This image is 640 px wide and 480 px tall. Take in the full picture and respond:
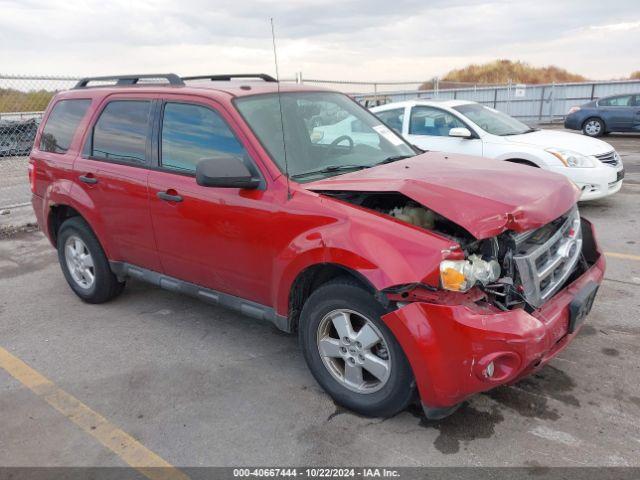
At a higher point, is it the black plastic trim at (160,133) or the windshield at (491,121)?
the black plastic trim at (160,133)

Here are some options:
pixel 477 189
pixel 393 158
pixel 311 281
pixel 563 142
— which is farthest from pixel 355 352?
pixel 563 142

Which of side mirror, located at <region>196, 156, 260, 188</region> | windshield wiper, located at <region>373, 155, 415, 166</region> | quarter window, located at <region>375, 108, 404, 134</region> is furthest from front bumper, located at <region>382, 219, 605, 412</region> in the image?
quarter window, located at <region>375, 108, 404, 134</region>

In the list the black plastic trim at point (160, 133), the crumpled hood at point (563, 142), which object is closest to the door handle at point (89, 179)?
the black plastic trim at point (160, 133)

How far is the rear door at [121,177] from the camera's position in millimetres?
4051

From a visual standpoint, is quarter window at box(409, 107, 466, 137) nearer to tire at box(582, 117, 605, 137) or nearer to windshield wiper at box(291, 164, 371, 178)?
windshield wiper at box(291, 164, 371, 178)

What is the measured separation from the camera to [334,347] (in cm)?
311

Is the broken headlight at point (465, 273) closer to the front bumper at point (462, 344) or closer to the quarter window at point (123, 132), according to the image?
the front bumper at point (462, 344)

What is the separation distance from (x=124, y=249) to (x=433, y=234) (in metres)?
2.74

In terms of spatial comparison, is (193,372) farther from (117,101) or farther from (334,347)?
(117,101)

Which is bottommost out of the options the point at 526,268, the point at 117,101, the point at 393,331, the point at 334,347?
the point at 334,347

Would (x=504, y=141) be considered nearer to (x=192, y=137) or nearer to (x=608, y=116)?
(x=192, y=137)

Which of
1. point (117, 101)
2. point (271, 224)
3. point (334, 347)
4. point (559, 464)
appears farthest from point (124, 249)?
point (559, 464)

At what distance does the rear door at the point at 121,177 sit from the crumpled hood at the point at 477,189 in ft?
5.06

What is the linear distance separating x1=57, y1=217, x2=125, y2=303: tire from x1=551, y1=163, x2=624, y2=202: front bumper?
5.57 m
